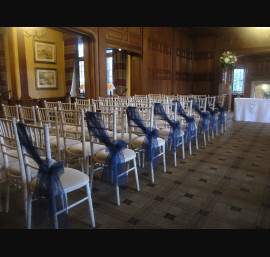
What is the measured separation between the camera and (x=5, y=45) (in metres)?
8.02

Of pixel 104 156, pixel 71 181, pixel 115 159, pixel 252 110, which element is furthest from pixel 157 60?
pixel 71 181

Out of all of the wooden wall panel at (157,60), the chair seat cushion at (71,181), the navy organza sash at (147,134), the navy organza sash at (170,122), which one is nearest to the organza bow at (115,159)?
the chair seat cushion at (71,181)

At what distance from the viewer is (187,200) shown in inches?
104

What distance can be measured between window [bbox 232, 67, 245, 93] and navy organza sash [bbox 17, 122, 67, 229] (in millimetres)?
11451

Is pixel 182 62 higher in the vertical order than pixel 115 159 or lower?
higher

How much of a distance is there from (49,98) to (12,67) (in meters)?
1.87

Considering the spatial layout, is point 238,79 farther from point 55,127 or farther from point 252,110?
point 55,127

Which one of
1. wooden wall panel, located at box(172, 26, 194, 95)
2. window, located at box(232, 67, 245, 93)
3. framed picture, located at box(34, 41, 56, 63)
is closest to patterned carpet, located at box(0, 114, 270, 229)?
framed picture, located at box(34, 41, 56, 63)

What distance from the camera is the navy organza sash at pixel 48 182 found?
177 centimetres

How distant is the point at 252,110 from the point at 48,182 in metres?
7.63

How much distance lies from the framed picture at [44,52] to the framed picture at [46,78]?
352mm

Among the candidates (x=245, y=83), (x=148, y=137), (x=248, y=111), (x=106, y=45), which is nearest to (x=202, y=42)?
(x=245, y=83)

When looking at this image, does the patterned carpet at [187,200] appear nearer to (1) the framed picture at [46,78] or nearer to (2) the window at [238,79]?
(1) the framed picture at [46,78]

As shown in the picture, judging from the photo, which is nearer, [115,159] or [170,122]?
[115,159]
